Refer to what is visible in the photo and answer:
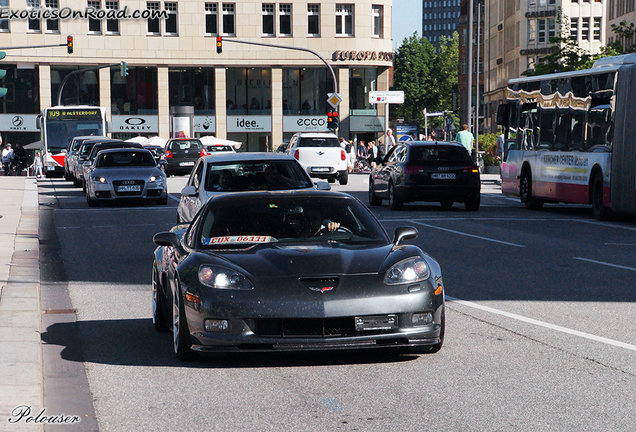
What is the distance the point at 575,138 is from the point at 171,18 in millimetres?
54393

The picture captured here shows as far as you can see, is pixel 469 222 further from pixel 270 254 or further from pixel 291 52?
pixel 291 52

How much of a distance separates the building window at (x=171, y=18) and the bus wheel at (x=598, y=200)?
181ft

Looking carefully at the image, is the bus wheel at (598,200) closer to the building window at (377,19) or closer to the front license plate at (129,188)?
the front license plate at (129,188)

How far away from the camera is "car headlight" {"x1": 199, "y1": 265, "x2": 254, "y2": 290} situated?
6844 millimetres

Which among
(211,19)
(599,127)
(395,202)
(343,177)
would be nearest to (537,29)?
(211,19)

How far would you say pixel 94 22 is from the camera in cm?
7275

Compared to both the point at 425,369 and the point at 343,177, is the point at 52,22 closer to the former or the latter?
the point at 343,177

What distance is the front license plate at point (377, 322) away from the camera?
6797 millimetres

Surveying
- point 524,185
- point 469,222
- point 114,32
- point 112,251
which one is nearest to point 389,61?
point 114,32

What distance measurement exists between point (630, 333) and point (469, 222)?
495 inches

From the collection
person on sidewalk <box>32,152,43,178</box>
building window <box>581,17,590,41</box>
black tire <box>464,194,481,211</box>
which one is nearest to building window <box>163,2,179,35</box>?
person on sidewalk <box>32,152,43,178</box>

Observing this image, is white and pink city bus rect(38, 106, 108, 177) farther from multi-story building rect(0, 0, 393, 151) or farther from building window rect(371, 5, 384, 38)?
building window rect(371, 5, 384, 38)

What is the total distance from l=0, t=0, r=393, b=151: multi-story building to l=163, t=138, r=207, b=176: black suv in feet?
77.7

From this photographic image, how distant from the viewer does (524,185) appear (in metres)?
25.7
